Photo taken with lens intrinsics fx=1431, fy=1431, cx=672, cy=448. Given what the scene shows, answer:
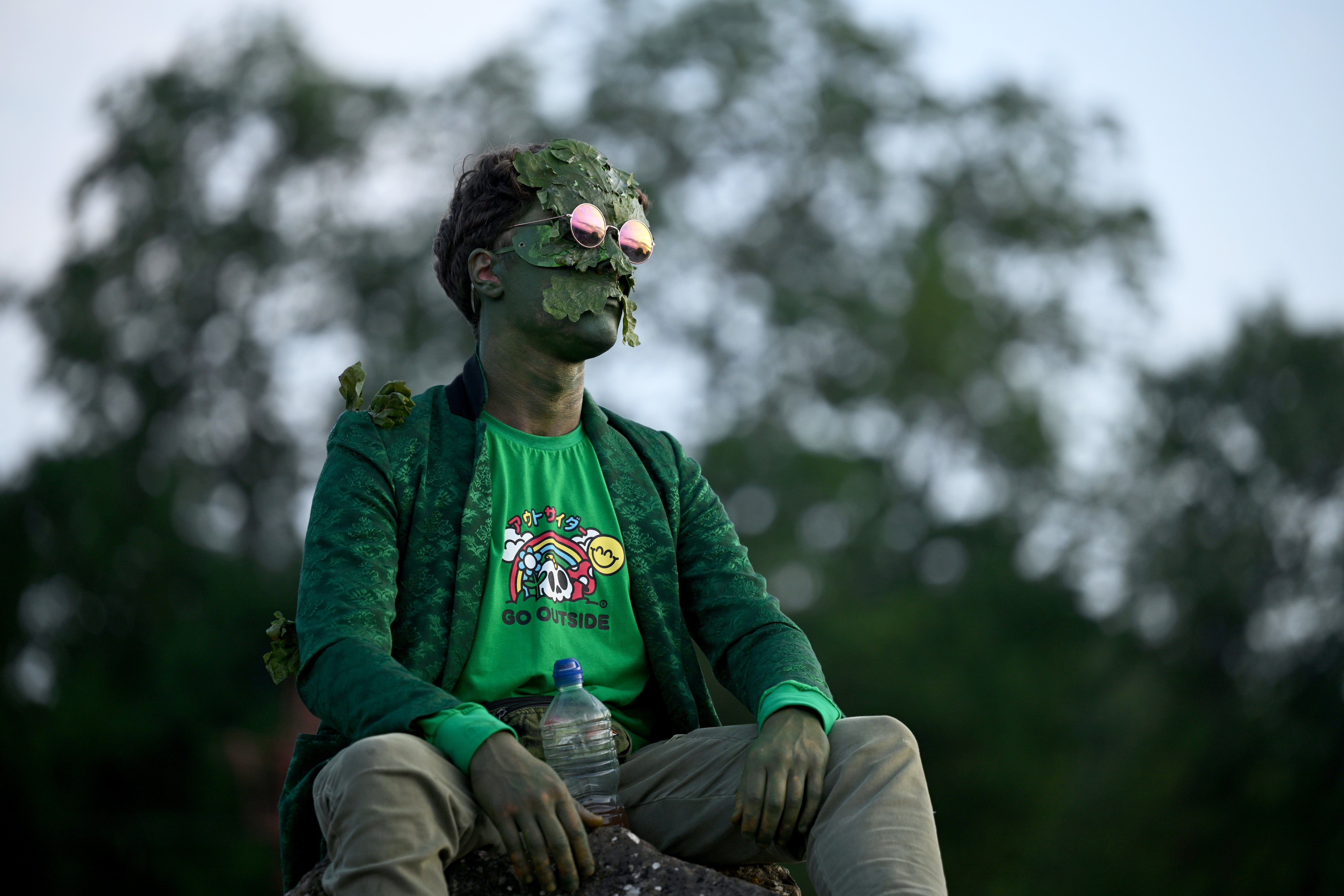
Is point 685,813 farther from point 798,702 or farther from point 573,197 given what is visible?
point 573,197

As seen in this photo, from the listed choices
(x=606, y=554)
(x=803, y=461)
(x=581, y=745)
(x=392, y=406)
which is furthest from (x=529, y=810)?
(x=803, y=461)

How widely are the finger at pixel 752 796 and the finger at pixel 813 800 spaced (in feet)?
0.29

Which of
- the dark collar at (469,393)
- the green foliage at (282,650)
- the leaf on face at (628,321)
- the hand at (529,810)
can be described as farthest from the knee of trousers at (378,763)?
the leaf on face at (628,321)

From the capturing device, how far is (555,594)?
314cm

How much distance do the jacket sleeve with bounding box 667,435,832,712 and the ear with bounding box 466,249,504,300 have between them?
566mm

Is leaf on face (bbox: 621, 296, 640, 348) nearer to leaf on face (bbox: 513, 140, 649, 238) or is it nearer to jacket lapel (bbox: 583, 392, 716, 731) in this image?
leaf on face (bbox: 513, 140, 649, 238)

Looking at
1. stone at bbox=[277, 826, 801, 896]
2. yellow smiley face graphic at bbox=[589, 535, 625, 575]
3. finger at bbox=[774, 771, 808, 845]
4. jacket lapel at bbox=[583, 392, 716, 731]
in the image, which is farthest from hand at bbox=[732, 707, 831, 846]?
yellow smiley face graphic at bbox=[589, 535, 625, 575]

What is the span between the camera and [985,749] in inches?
639

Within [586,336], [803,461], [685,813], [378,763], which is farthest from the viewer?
[803,461]

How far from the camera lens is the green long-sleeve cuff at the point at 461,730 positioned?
2.56m

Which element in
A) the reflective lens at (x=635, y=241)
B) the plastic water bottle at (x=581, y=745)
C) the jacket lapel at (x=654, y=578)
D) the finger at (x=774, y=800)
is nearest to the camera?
the finger at (x=774, y=800)

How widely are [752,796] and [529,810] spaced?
19.2 inches

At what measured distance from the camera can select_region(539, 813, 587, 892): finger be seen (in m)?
2.51

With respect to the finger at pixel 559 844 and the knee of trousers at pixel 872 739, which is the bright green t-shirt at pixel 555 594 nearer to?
the knee of trousers at pixel 872 739
